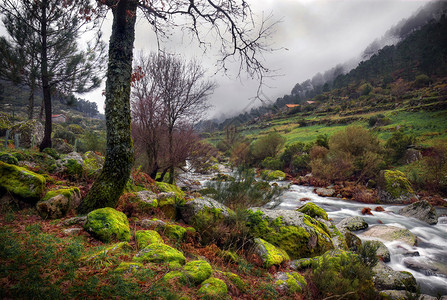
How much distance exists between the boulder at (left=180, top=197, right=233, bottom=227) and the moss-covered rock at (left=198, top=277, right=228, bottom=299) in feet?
6.71

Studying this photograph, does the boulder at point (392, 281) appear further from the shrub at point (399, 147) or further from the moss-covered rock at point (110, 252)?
the shrub at point (399, 147)

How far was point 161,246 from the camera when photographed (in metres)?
2.87

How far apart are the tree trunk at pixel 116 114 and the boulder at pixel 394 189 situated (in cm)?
1436

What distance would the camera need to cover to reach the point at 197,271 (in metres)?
2.52

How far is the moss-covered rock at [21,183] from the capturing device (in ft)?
11.4

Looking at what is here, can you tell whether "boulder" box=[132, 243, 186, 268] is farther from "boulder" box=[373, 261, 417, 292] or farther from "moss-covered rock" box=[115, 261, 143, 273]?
"boulder" box=[373, 261, 417, 292]

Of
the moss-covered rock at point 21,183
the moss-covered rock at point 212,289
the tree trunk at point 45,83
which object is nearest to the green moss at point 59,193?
the moss-covered rock at point 21,183

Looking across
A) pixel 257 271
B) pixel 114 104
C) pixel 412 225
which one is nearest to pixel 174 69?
pixel 114 104

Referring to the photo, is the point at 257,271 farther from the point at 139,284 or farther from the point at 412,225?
the point at 412,225

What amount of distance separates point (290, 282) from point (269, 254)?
2.42ft

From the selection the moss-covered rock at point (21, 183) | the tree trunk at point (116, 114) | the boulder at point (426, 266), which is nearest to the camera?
the moss-covered rock at point (21, 183)

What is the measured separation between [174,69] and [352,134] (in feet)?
49.2

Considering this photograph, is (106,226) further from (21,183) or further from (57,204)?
(21,183)

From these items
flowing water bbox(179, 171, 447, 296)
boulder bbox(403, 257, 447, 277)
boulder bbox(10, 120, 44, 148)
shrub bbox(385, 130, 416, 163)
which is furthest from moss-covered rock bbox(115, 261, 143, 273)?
shrub bbox(385, 130, 416, 163)
